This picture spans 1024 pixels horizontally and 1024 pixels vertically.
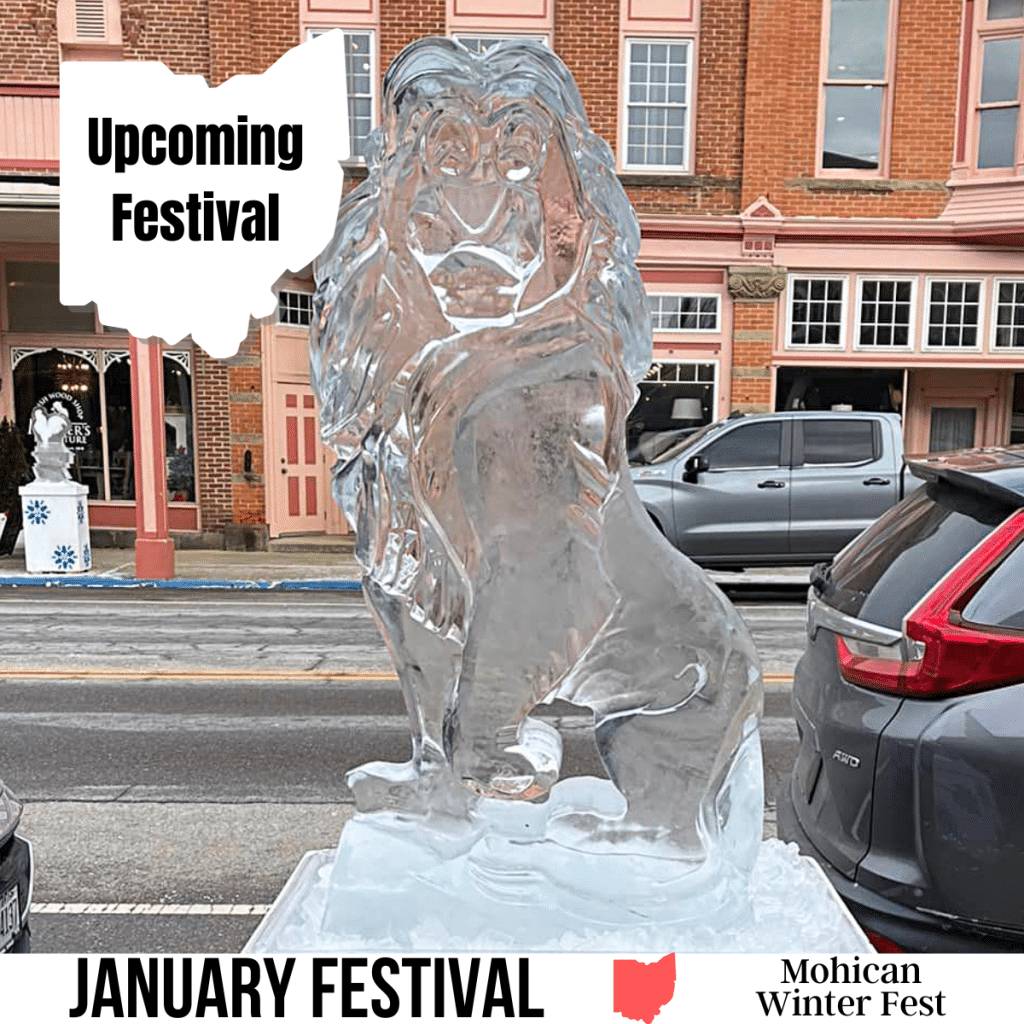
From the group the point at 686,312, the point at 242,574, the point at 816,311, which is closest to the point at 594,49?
the point at 686,312

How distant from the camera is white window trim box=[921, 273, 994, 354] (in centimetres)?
1232

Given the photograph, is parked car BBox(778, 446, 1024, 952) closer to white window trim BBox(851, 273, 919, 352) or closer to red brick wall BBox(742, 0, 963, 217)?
white window trim BBox(851, 273, 919, 352)

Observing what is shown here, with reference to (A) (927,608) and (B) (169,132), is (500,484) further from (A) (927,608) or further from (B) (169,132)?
(B) (169,132)

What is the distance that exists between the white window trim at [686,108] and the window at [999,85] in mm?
3758

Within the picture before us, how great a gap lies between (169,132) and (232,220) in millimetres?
874

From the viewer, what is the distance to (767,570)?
1037 centimetres

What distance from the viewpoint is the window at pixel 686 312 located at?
40.6 ft

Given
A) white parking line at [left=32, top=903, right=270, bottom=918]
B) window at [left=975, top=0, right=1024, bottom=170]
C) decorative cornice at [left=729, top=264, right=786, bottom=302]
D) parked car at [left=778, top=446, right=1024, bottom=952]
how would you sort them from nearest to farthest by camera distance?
parked car at [left=778, top=446, right=1024, bottom=952] < white parking line at [left=32, top=903, right=270, bottom=918] < window at [left=975, top=0, right=1024, bottom=170] < decorative cornice at [left=729, top=264, right=786, bottom=302]

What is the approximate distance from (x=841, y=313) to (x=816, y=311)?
0.35 metres

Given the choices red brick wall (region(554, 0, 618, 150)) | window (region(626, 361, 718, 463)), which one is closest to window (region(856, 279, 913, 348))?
window (region(626, 361, 718, 463))

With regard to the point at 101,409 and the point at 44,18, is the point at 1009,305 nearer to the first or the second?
the point at 101,409

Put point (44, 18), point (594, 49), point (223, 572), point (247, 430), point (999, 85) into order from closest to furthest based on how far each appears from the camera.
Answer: point (223, 572) → point (44, 18) → point (999, 85) → point (594, 49) → point (247, 430)

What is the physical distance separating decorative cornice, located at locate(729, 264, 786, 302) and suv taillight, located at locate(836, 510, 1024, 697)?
10513 millimetres

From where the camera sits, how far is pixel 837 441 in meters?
9.47
